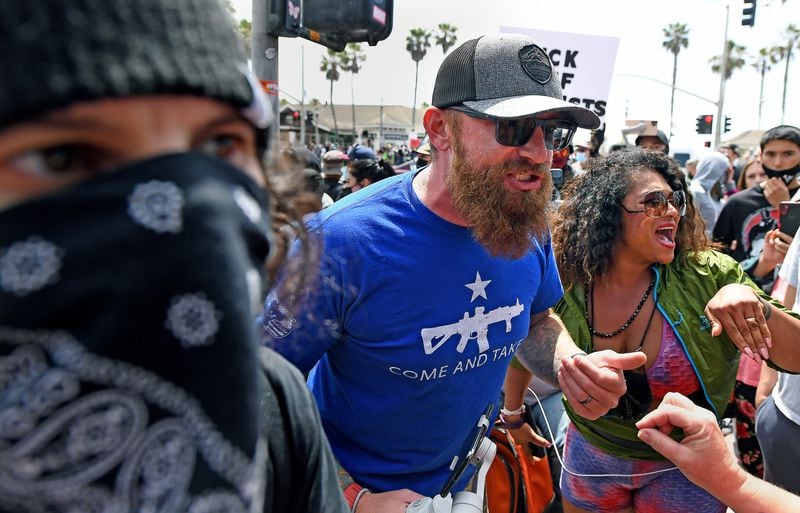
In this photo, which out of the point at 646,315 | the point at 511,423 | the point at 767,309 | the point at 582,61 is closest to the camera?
the point at 767,309

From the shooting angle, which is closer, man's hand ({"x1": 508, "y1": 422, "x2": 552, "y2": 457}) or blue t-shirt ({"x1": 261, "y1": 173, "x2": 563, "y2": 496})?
blue t-shirt ({"x1": 261, "y1": 173, "x2": 563, "y2": 496})

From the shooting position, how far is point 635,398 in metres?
2.55

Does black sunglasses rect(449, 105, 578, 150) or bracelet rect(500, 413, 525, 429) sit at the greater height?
black sunglasses rect(449, 105, 578, 150)

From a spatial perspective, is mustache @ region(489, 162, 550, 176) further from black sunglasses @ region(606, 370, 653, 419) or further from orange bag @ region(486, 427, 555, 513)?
orange bag @ region(486, 427, 555, 513)

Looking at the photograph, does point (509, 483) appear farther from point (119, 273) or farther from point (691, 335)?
point (119, 273)

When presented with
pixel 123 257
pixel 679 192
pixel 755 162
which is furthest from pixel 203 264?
pixel 755 162

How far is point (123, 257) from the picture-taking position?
69 centimetres

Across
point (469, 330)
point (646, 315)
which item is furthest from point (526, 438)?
point (469, 330)

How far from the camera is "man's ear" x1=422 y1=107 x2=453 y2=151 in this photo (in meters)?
2.21

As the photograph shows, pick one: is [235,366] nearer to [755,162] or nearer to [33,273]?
[33,273]

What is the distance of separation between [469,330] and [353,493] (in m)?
0.61

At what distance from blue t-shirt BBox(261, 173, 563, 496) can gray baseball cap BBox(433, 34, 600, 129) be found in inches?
15.1

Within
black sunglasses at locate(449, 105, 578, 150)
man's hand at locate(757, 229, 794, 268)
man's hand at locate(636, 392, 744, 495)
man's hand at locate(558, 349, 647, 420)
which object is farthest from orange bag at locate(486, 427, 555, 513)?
man's hand at locate(757, 229, 794, 268)

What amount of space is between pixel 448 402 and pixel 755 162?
228 inches
